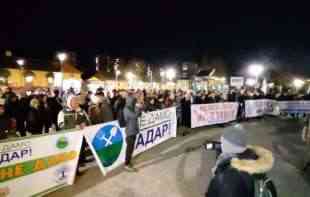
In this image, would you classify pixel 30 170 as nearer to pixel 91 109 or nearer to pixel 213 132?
pixel 91 109

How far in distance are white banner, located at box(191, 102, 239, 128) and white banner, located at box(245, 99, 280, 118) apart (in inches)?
64.2

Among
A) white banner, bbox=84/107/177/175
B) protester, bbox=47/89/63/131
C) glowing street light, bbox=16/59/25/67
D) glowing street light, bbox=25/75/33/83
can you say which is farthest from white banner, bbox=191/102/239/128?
glowing street light, bbox=16/59/25/67

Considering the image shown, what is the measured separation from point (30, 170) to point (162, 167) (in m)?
3.41

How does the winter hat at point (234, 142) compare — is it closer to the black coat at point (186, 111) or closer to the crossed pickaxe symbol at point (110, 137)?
the crossed pickaxe symbol at point (110, 137)

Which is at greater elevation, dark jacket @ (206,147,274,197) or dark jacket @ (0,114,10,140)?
dark jacket @ (206,147,274,197)

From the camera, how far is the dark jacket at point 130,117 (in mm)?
7309

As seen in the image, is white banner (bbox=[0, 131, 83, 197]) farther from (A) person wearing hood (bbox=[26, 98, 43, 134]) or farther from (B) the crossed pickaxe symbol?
(A) person wearing hood (bbox=[26, 98, 43, 134])

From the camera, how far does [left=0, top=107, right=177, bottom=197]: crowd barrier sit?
4781mm

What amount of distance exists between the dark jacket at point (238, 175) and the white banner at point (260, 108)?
15.8 meters

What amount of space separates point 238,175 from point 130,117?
17.3 feet

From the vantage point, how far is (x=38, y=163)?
5.27 metres

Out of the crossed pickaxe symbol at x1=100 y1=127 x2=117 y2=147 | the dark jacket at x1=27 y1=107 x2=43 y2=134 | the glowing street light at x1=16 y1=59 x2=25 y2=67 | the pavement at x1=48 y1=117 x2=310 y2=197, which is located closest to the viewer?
the pavement at x1=48 y1=117 x2=310 y2=197

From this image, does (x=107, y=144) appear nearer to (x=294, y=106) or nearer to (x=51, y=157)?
(x=51, y=157)

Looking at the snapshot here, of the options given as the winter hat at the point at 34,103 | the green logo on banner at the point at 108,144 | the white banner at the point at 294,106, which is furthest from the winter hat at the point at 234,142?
the white banner at the point at 294,106
